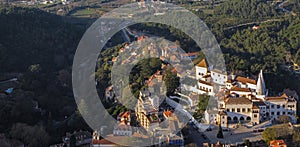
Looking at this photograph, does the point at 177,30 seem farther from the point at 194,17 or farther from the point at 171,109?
the point at 171,109

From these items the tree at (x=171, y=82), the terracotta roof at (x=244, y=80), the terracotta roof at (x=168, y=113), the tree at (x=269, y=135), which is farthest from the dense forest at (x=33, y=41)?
the tree at (x=269, y=135)

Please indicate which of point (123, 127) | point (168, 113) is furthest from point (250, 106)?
point (123, 127)

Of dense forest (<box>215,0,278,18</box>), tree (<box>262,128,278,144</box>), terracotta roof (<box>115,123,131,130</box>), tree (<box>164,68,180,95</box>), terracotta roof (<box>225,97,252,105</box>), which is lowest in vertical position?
tree (<box>262,128,278,144</box>)

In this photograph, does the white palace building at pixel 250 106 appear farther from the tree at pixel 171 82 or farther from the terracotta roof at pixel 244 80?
the tree at pixel 171 82

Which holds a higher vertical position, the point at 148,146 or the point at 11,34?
the point at 11,34

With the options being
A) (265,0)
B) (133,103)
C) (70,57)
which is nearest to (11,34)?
(70,57)

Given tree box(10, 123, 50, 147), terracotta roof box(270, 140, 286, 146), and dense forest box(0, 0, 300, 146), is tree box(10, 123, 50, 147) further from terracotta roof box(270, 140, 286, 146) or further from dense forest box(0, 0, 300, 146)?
terracotta roof box(270, 140, 286, 146)

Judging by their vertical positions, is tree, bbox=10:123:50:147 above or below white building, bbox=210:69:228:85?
below

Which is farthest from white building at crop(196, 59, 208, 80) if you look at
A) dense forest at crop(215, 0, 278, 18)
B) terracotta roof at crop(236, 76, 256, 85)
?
dense forest at crop(215, 0, 278, 18)
